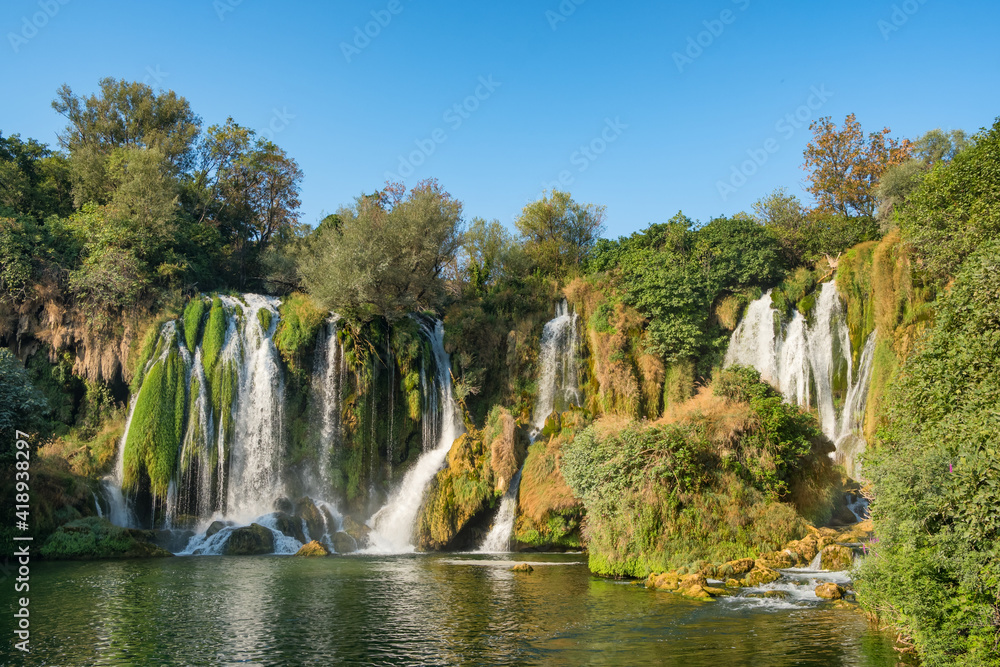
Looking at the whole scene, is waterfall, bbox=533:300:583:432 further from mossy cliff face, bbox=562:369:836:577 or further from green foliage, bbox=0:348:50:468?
green foliage, bbox=0:348:50:468

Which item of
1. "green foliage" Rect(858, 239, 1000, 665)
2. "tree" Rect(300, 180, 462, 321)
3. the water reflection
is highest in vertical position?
"tree" Rect(300, 180, 462, 321)

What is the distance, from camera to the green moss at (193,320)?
35.1 m

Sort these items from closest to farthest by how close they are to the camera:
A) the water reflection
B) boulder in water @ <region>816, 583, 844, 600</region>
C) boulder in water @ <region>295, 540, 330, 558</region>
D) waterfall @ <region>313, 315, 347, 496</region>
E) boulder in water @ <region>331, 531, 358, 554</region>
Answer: the water reflection → boulder in water @ <region>816, 583, 844, 600</region> → boulder in water @ <region>295, 540, 330, 558</region> → boulder in water @ <region>331, 531, 358, 554</region> → waterfall @ <region>313, 315, 347, 496</region>

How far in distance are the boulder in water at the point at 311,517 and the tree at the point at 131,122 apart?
28.9 metres

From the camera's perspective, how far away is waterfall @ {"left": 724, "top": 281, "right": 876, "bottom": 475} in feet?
104

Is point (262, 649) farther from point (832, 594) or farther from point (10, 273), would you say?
point (10, 273)

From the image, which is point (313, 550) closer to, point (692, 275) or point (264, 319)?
point (264, 319)

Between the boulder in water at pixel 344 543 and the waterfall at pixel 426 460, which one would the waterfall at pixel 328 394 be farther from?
the boulder in water at pixel 344 543

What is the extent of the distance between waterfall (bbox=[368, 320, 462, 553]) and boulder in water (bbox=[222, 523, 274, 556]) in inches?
182

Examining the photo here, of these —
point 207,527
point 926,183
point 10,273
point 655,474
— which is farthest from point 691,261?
point 10,273

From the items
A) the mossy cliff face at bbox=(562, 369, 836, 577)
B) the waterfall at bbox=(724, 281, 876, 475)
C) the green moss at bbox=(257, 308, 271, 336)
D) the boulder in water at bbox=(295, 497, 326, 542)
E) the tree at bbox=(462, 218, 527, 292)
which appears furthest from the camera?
the tree at bbox=(462, 218, 527, 292)

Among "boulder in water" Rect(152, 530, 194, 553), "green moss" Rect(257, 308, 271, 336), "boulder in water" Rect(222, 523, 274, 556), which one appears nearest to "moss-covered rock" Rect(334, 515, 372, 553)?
"boulder in water" Rect(222, 523, 274, 556)

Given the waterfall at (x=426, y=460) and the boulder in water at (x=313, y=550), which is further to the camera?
the waterfall at (x=426, y=460)

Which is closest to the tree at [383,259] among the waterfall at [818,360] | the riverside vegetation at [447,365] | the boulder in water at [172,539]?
Answer: the riverside vegetation at [447,365]
